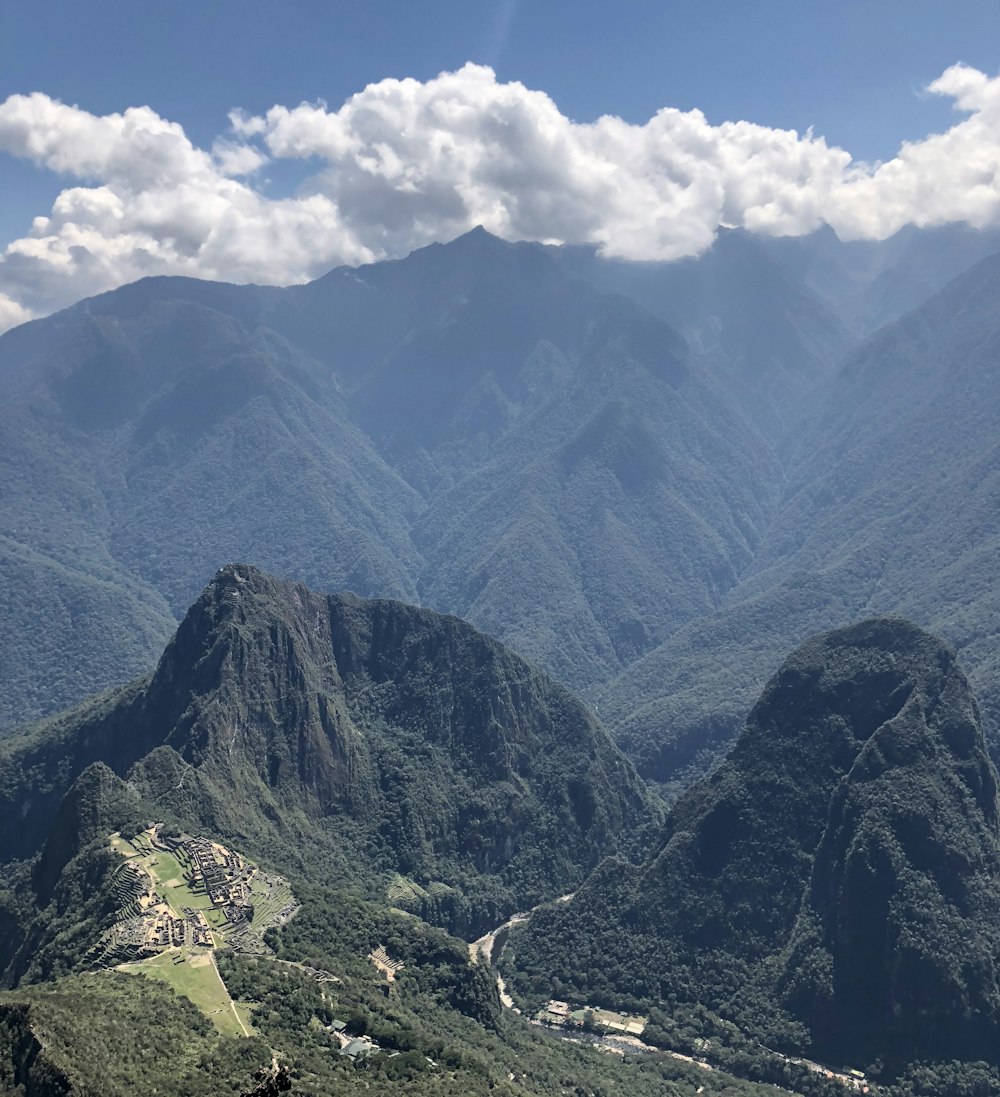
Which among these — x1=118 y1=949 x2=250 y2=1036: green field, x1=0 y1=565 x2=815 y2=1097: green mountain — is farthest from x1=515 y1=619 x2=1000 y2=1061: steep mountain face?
x1=118 y1=949 x2=250 y2=1036: green field

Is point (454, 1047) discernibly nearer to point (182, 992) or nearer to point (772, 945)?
point (182, 992)

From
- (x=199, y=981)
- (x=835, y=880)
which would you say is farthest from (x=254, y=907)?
(x=835, y=880)

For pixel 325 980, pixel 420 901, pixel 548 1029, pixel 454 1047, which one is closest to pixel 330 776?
pixel 420 901

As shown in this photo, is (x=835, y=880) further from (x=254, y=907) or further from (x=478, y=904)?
(x=254, y=907)

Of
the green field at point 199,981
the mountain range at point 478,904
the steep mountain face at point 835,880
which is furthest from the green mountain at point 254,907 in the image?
the steep mountain face at point 835,880

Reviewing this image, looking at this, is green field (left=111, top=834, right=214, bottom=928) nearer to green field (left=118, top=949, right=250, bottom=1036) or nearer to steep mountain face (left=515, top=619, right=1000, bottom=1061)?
green field (left=118, top=949, right=250, bottom=1036)

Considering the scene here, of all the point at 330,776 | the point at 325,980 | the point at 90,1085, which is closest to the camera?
the point at 90,1085

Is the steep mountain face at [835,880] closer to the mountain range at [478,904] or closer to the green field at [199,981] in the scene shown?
the mountain range at [478,904]
